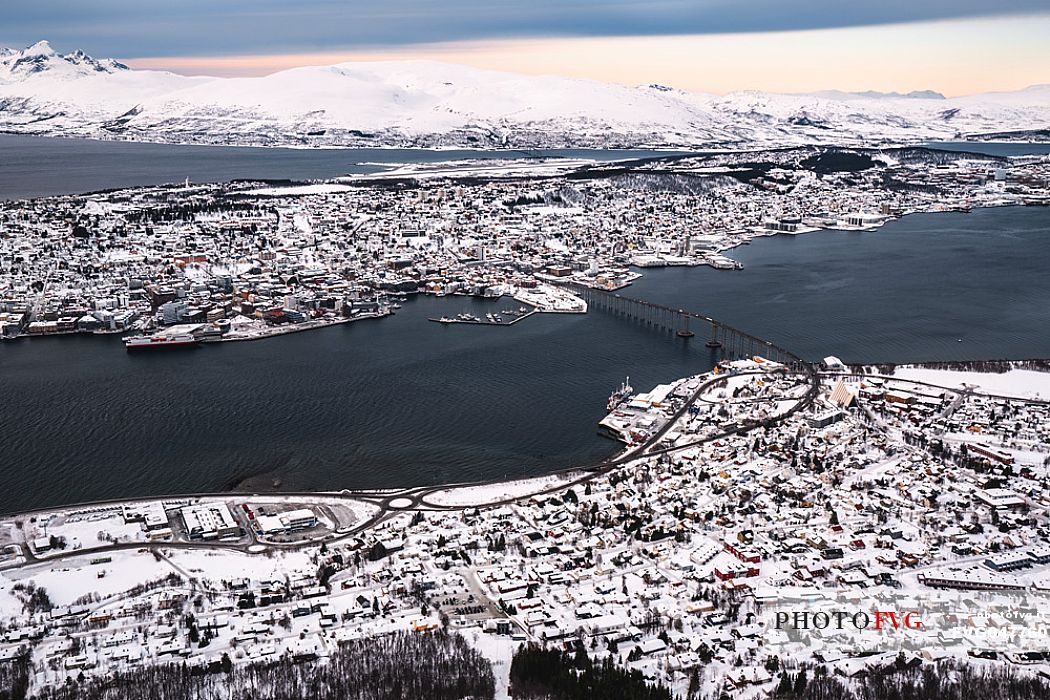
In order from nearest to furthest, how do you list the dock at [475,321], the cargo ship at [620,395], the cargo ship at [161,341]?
the cargo ship at [620,395], the cargo ship at [161,341], the dock at [475,321]

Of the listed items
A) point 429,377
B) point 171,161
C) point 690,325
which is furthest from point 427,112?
point 429,377

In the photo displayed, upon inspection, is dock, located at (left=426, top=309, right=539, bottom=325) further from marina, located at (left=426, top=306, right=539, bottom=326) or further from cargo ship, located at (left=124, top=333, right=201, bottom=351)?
cargo ship, located at (left=124, top=333, right=201, bottom=351)

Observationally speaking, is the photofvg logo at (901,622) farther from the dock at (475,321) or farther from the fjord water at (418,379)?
the dock at (475,321)

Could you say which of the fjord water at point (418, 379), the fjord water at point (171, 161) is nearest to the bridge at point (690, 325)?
the fjord water at point (418, 379)

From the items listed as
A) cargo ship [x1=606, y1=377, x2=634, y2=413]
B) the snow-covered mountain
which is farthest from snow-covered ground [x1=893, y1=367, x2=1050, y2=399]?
the snow-covered mountain

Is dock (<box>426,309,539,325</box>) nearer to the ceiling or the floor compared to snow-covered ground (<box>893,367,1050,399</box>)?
nearer to the ceiling
